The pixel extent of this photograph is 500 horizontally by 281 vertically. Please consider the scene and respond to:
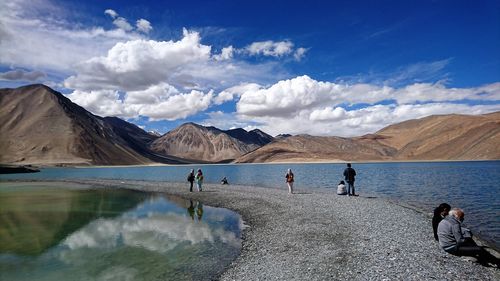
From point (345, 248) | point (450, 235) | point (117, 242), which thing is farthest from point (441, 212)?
point (117, 242)

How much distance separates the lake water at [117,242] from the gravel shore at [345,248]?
1457mm

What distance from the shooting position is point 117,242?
19672mm

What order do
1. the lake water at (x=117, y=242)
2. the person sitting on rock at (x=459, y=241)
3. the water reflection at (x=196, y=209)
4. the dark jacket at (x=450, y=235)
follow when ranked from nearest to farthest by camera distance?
1. the person sitting on rock at (x=459, y=241)
2. the dark jacket at (x=450, y=235)
3. the lake water at (x=117, y=242)
4. the water reflection at (x=196, y=209)

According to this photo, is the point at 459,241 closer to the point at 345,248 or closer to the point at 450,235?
the point at 450,235

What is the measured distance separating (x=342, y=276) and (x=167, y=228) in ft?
45.3

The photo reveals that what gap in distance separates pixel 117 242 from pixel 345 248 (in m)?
12.0

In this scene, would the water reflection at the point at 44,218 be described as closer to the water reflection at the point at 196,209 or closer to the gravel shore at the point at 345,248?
the water reflection at the point at 196,209

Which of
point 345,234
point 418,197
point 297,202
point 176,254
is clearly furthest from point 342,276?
point 418,197

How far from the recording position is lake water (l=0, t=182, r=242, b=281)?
48.0ft

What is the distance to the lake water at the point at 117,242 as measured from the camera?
14.6m

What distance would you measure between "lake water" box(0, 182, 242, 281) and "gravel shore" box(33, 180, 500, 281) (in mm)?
1457

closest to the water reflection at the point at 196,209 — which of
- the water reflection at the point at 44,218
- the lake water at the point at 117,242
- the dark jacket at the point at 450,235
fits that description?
the lake water at the point at 117,242

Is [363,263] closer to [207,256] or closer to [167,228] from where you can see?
[207,256]

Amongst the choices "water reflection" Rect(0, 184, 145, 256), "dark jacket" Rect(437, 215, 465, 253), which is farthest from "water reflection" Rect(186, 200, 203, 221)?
"dark jacket" Rect(437, 215, 465, 253)
